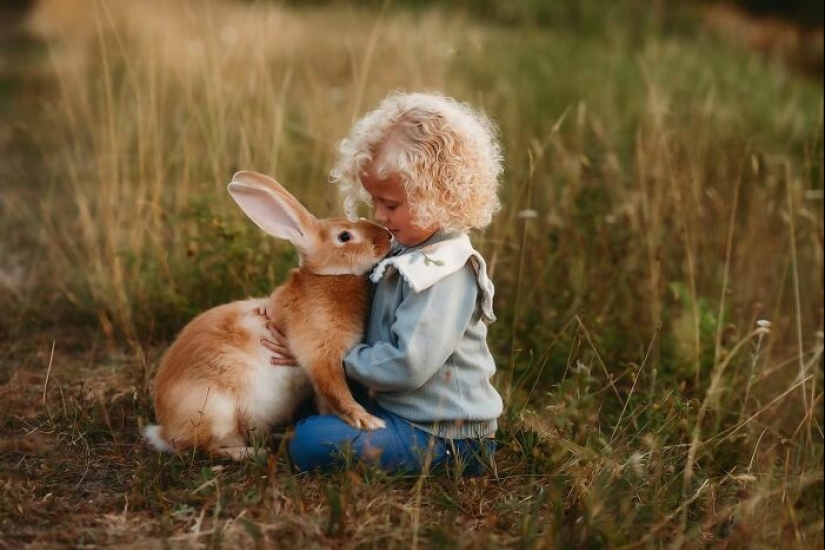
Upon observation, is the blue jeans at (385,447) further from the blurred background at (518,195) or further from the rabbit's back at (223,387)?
the blurred background at (518,195)

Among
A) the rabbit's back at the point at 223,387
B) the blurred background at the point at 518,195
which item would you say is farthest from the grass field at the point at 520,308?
the rabbit's back at the point at 223,387

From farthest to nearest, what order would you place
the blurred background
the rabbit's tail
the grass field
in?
the blurred background < the rabbit's tail < the grass field

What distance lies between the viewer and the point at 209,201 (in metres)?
4.43

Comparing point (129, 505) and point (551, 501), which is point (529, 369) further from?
point (129, 505)

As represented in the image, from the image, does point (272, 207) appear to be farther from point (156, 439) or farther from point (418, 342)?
point (156, 439)

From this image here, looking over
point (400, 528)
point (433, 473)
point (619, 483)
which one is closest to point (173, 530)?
point (400, 528)

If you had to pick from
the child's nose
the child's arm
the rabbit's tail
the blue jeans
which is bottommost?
the rabbit's tail

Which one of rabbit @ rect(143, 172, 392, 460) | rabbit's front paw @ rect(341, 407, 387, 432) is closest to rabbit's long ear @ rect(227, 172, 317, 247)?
rabbit @ rect(143, 172, 392, 460)

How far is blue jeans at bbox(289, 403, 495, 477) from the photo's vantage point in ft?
10.2

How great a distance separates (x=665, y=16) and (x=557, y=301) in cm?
797

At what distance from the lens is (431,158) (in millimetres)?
3123

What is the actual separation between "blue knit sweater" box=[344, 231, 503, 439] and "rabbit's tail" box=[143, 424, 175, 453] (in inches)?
25.9

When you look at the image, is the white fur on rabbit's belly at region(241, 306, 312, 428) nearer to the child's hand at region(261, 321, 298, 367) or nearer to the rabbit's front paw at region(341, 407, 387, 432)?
the child's hand at region(261, 321, 298, 367)

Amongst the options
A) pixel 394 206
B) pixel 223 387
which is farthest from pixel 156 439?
pixel 394 206
